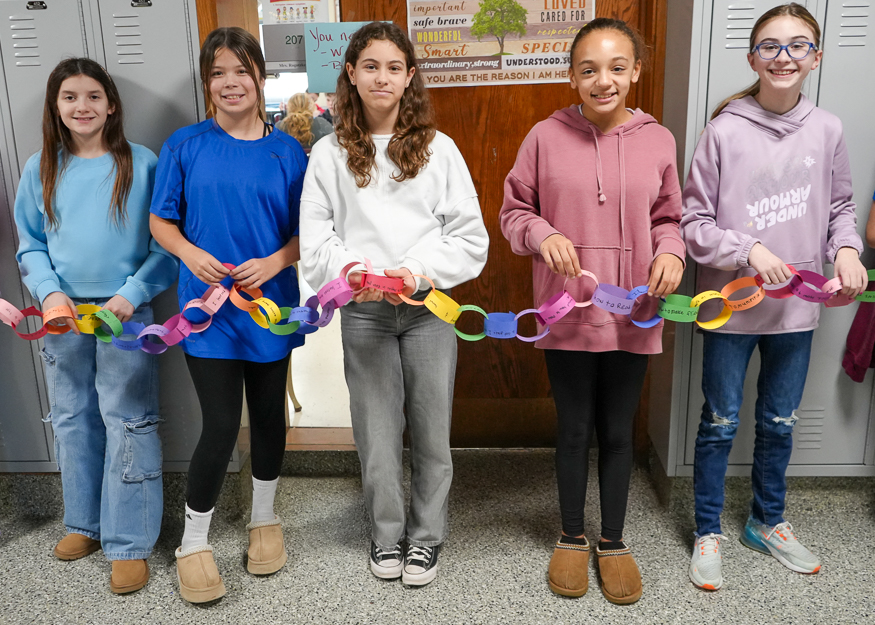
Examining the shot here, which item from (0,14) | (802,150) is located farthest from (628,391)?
(0,14)

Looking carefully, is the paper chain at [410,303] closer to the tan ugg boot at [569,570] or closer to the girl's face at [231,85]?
the girl's face at [231,85]

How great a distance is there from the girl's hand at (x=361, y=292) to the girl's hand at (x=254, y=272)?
272 mm

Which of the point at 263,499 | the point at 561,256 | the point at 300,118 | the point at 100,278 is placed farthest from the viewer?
the point at 300,118

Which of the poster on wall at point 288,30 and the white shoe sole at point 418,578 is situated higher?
the poster on wall at point 288,30

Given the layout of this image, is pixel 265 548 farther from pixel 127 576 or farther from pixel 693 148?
pixel 693 148

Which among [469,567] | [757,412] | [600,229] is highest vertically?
[600,229]

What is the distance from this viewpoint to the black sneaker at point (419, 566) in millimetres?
2010

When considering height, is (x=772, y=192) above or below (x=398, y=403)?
above

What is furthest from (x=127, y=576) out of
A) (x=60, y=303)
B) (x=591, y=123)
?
(x=591, y=123)

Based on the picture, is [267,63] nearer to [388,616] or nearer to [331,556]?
[331,556]

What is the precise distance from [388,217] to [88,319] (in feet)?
2.99

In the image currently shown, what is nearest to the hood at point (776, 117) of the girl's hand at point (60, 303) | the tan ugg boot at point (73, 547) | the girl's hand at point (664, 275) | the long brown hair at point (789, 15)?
the long brown hair at point (789, 15)

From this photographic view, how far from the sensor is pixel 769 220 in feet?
6.31

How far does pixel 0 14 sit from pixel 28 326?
3.23 ft
